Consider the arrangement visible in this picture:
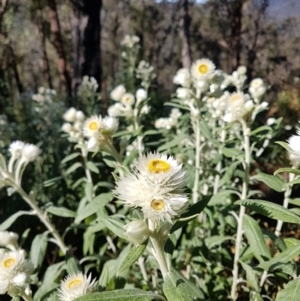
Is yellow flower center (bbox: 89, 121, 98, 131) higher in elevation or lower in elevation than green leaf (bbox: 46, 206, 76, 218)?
higher

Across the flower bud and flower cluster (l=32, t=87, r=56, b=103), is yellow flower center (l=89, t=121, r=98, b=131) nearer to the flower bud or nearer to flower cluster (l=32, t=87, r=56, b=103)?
the flower bud

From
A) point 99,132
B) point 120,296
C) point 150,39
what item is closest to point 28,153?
point 99,132

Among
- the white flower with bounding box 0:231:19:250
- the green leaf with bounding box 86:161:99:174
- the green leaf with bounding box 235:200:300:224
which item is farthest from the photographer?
the green leaf with bounding box 86:161:99:174

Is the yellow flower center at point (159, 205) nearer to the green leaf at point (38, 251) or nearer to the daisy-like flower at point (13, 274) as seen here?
the daisy-like flower at point (13, 274)

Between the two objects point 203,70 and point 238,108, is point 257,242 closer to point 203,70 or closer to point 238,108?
point 238,108

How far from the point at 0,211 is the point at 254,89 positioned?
2987 mm

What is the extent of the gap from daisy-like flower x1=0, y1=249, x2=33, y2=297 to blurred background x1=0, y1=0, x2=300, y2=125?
5.19 m

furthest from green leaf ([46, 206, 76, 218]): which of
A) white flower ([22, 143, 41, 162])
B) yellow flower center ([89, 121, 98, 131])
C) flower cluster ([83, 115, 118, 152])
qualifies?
yellow flower center ([89, 121, 98, 131])

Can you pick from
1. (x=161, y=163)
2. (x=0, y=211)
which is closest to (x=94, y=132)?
(x=161, y=163)

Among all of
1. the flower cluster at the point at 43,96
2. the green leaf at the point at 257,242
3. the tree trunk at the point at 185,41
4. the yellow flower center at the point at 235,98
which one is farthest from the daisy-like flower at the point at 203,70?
the tree trunk at the point at 185,41

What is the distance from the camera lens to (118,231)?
59.6 inches

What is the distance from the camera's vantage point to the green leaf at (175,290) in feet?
4.16

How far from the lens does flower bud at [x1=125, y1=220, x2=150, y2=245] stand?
1.30 m

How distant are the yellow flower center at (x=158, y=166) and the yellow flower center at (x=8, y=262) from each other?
890 millimetres
